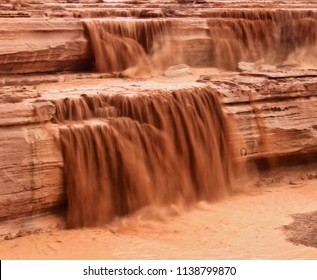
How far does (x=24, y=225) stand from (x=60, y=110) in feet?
4.84

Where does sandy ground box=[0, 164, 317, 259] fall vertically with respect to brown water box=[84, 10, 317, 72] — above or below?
below

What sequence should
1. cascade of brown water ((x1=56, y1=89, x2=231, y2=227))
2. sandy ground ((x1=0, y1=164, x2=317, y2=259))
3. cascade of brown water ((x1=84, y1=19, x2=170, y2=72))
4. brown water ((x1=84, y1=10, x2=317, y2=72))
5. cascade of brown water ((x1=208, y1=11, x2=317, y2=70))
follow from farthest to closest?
cascade of brown water ((x1=208, y1=11, x2=317, y2=70)) → brown water ((x1=84, y1=10, x2=317, y2=72)) → cascade of brown water ((x1=84, y1=19, x2=170, y2=72)) → cascade of brown water ((x1=56, y1=89, x2=231, y2=227)) → sandy ground ((x1=0, y1=164, x2=317, y2=259))

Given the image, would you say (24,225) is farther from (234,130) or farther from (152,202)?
(234,130)

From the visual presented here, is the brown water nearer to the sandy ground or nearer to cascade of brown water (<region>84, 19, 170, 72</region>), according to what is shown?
cascade of brown water (<region>84, 19, 170, 72</region>)

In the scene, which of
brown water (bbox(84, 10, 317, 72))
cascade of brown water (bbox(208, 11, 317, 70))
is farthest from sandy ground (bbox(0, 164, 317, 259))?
cascade of brown water (bbox(208, 11, 317, 70))

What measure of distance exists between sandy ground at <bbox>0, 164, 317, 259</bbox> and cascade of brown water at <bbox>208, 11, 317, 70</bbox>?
3.90 meters

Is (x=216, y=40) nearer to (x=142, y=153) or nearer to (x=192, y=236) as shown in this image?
(x=142, y=153)

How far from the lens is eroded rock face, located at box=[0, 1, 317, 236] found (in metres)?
7.30

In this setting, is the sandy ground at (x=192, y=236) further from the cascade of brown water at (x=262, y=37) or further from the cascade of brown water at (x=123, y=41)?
the cascade of brown water at (x=262, y=37)

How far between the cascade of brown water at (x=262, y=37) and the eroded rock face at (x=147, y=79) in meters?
0.02

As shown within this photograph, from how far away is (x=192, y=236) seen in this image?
7266mm

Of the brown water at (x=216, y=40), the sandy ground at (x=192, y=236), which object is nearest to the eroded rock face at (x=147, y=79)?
the brown water at (x=216, y=40)

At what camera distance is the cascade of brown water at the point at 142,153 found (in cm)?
759
